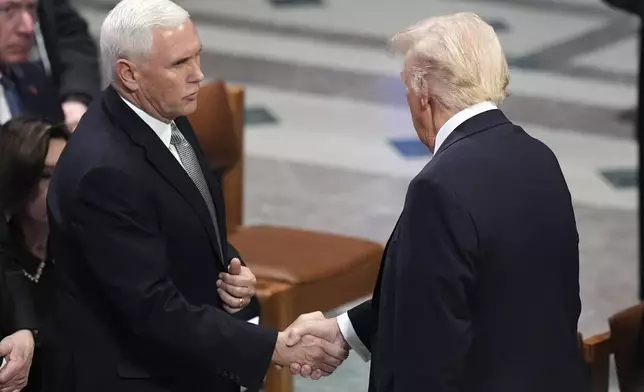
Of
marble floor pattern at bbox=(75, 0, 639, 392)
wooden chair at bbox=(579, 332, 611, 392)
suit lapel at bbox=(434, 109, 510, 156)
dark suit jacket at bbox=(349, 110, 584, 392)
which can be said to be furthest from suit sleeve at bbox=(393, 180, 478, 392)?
marble floor pattern at bbox=(75, 0, 639, 392)

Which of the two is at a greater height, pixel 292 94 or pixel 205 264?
pixel 205 264

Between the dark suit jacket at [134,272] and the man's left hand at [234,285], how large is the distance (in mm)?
25

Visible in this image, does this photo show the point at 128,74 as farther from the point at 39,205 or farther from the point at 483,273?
the point at 483,273

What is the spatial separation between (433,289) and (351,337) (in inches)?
27.0

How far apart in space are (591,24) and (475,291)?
7282 mm

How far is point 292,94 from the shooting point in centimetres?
791

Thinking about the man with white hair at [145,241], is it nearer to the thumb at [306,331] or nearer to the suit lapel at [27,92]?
the thumb at [306,331]

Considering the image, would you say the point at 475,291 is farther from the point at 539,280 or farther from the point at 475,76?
the point at 475,76

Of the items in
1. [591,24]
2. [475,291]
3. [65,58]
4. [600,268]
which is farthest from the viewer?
[591,24]

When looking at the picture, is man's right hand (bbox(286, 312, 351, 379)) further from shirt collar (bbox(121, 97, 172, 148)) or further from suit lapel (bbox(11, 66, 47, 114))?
suit lapel (bbox(11, 66, 47, 114))

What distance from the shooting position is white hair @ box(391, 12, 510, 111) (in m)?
2.52

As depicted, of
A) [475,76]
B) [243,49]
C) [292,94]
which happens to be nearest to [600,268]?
[292,94]

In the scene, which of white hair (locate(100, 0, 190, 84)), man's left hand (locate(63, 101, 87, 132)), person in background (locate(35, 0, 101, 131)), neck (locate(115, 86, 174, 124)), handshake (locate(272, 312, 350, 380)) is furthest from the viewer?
person in background (locate(35, 0, 101, 131))

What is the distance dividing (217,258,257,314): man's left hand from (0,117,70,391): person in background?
49 cm
